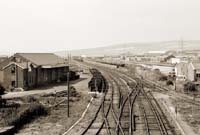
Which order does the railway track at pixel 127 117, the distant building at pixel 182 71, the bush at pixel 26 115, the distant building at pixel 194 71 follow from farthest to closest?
the distant building at pixel 182 71 → the distant building at pixel 194 71 → the bush at pixel 26 115 → the railway track at pixel 127 117

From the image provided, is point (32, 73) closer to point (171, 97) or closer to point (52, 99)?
point (52, 99)

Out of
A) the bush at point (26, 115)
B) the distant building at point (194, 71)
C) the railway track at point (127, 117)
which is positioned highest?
the distant building at point (194, 71)

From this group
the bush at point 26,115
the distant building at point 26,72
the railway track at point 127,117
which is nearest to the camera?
the railway track at point 127,117

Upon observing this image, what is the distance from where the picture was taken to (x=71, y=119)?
29688 mm

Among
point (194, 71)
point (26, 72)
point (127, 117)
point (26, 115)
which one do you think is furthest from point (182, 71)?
point (26, 115)

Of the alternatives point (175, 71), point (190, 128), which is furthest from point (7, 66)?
point (175, 71)

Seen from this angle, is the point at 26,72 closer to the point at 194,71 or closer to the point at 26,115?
the point at 26,115

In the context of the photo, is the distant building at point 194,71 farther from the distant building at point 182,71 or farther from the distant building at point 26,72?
the distant building at point 26,72

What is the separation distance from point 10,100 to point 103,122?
1691cm

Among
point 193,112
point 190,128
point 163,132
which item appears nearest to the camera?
point 163,132

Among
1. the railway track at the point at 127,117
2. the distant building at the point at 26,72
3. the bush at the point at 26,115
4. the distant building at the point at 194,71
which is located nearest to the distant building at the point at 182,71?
the distant building at the point at 194,71

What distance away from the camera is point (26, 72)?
51156 mm

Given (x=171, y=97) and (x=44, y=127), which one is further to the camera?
(x=171, y=97)

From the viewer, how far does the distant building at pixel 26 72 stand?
166 ft
